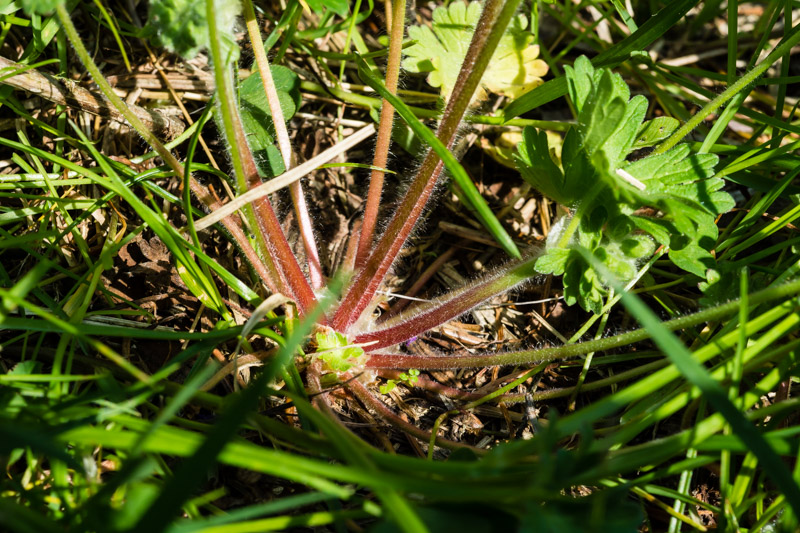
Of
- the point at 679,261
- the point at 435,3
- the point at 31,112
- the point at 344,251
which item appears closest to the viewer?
the point at 679,261

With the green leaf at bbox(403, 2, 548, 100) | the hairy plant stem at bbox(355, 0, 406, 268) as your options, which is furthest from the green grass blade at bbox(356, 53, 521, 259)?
the green leaf at bbox(403, 2, 548, 100)

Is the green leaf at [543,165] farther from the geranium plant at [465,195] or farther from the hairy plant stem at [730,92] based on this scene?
the hairy plant stem at [730,92]

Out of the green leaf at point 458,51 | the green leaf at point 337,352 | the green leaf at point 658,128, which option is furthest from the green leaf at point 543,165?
the green leaf at point 337,352

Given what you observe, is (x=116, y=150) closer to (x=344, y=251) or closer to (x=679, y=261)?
(x=344, y=251)

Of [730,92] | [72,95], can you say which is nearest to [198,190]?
[72,95]

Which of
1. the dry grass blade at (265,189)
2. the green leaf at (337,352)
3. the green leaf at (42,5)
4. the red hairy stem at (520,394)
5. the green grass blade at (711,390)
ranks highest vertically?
the green leaf at (42,5)

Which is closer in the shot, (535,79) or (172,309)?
Result: (172,309)

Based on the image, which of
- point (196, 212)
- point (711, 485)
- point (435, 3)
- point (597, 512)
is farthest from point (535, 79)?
point (597, 512)
